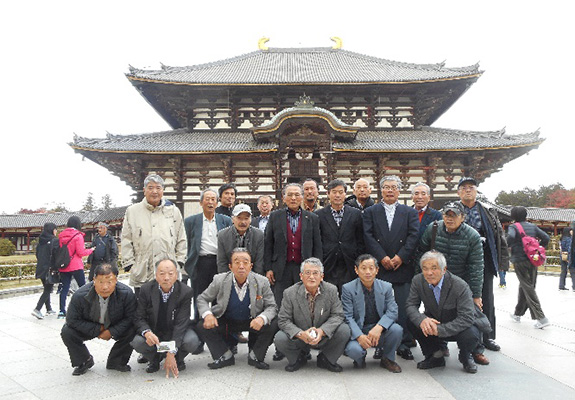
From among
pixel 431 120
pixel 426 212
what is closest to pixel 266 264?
pixel 426 212

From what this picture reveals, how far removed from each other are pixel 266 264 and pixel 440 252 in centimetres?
224

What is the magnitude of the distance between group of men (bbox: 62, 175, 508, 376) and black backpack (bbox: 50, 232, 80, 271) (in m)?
3.28

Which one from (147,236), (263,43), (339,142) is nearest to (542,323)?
(147,236)

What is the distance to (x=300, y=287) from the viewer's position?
4180 mm

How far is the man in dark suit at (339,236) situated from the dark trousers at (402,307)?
0.63m

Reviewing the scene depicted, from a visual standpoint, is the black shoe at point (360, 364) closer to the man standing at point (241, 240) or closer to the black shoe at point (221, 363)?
the black shoe at point (221, 363)

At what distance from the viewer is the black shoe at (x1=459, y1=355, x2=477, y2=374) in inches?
154

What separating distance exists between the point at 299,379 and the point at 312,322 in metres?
0.61

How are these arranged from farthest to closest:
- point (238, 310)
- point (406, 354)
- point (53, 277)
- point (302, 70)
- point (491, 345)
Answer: point (302, 70) → point (53, 277) → point (491, 345) → point (406, 354) → point (238, 310)

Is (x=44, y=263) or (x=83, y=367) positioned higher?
(x=44, y=263)

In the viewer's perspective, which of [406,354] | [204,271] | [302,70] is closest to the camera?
[406,354]

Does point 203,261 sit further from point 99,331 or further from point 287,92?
point 287,92

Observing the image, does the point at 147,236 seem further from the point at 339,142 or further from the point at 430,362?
the point at 339,142

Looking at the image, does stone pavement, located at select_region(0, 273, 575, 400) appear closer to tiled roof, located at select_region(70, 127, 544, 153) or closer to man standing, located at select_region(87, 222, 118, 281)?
man standing, located at select_region(87, 222, 118, 281)
